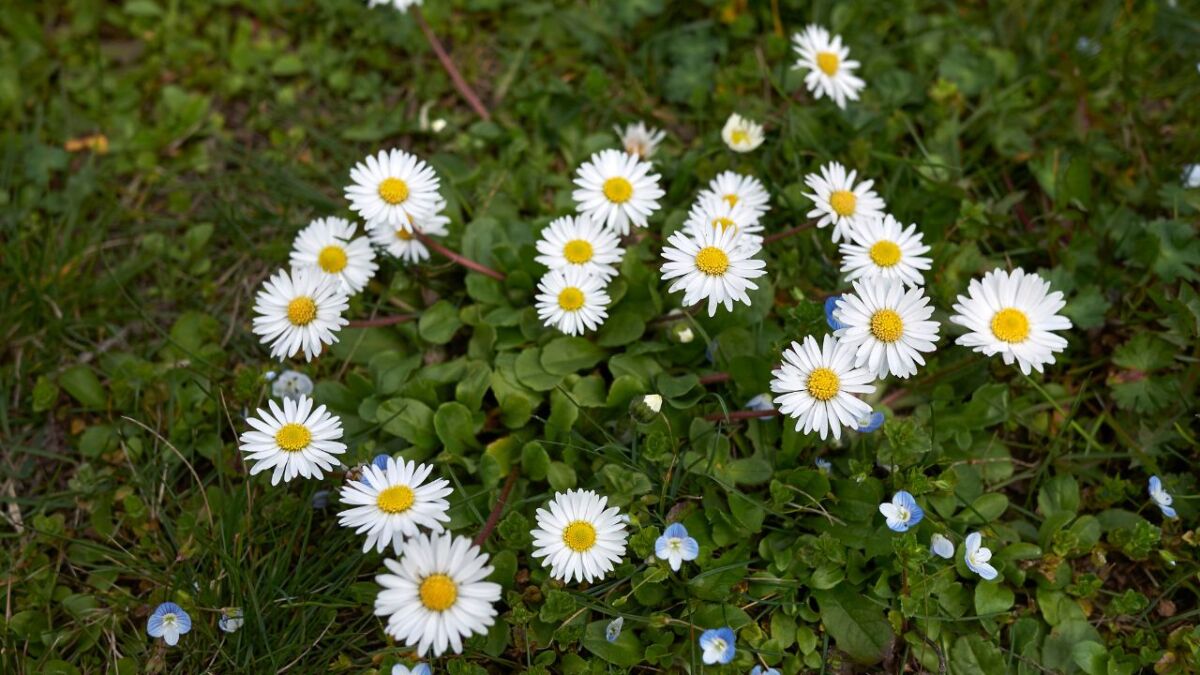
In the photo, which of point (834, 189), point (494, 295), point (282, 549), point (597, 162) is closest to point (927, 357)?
point (834, 189)

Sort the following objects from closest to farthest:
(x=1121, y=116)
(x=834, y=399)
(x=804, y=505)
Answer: (x=834, y=399), (x=804, y=505), (x=1121, y=116)

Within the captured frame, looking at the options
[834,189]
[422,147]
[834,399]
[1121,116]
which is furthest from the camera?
[422,147]

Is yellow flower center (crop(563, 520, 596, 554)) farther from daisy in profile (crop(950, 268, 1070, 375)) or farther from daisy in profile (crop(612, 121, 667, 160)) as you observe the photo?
daisy in profile (crop(612, 121, 667, 160))

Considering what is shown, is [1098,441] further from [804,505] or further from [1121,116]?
[1121,116]

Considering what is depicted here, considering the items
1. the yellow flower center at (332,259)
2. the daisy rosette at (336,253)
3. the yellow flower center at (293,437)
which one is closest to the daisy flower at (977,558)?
the yellow flower center at (293,437)

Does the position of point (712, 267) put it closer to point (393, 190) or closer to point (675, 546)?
point (675, 546)

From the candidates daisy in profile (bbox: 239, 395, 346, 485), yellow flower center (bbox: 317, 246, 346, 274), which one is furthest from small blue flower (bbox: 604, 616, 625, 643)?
yellow flower center (bbox: 317, 246, 346, 274)

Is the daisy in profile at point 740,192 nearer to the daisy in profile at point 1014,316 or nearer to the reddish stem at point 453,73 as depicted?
the daisy in profile at point 1014,316
